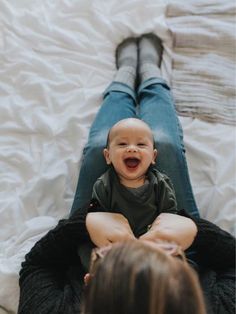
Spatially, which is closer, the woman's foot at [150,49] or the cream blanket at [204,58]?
the cream blanket at [204,58]

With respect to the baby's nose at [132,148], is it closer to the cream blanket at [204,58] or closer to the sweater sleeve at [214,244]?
the sweater sleeve at [214,244]

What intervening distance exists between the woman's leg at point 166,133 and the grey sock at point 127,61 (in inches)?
1.8

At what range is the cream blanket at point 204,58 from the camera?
1.39 m

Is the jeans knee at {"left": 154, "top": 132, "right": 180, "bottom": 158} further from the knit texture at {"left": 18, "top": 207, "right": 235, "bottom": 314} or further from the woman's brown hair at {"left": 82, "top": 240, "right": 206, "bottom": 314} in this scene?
the woman's brown hair at {"left": 82, "top": 240, "right": 206, "bottom": 314}

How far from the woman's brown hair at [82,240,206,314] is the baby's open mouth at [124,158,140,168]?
1.40 feet

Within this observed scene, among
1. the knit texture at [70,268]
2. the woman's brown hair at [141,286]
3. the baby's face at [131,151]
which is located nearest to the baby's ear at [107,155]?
the baby's face at [131,151]

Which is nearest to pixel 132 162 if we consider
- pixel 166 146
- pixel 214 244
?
pixel 166 146

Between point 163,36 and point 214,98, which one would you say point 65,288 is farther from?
point 163,36

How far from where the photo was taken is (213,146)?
129 centimetres

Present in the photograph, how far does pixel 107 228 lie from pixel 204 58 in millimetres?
835

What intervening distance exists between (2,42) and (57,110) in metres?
0.37

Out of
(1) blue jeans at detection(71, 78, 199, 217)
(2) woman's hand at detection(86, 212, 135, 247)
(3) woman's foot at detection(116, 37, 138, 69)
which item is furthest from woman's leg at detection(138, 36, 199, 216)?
(2) woman's hand at detection(86, 212, 135, 247)

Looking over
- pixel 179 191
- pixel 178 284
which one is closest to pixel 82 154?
pixel 179 191

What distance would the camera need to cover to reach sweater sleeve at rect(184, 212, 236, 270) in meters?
0.96
